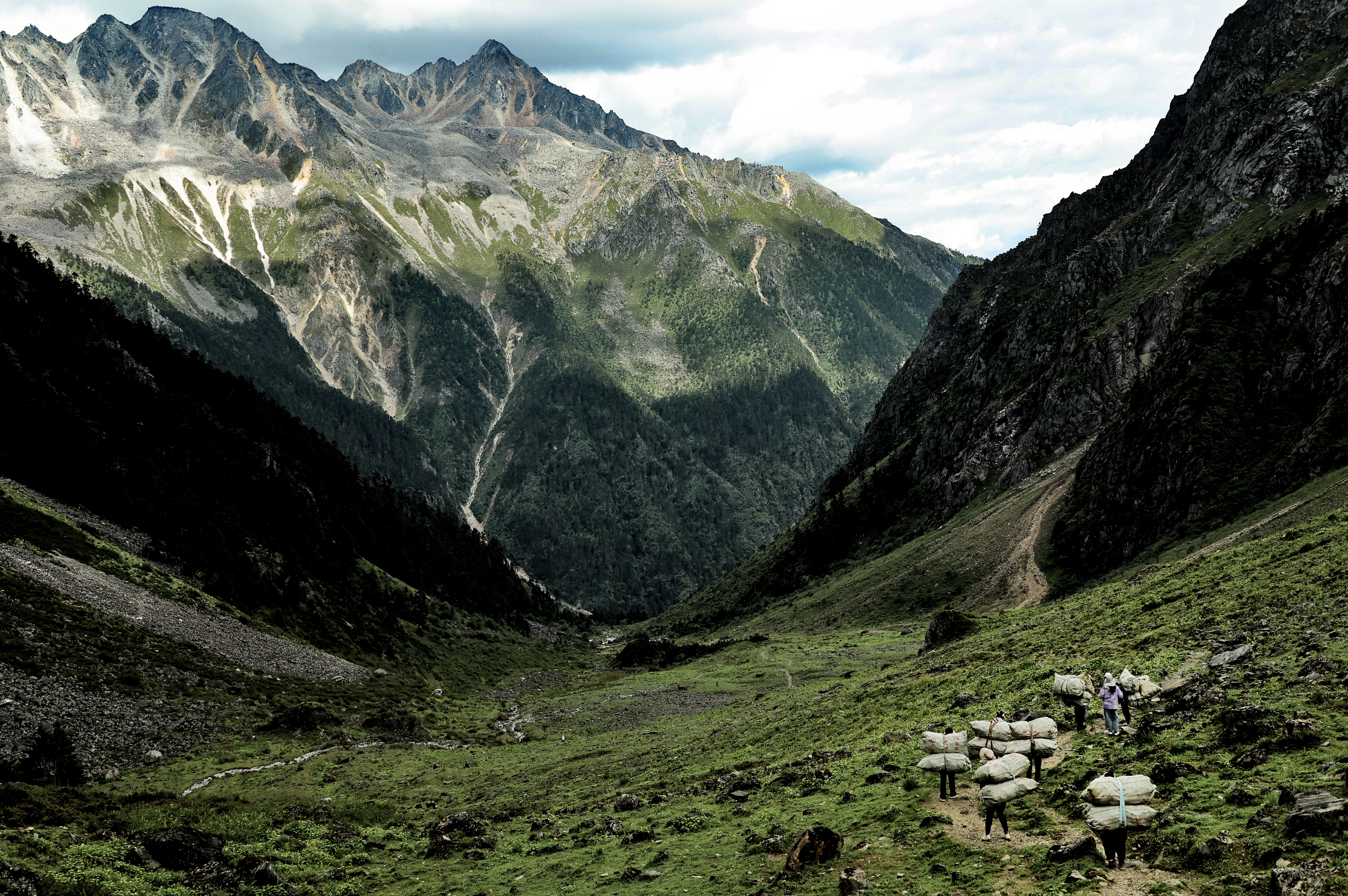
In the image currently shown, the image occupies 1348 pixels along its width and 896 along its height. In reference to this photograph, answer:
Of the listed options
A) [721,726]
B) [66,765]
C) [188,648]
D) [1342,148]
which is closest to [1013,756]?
[721,726]

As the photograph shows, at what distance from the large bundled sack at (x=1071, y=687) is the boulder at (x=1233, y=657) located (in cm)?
483

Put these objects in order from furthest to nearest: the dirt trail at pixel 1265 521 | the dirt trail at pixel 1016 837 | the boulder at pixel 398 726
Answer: the dirt trail at pixel 1265 521
the boulder at pixel 398 726
the dirt trail at pixel 1016 837

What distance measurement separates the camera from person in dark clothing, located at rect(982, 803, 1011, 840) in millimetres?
22297

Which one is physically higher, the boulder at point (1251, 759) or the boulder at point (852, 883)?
the boulder at point (1251, 759)

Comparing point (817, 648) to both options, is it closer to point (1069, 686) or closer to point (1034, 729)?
point (1069, 686)

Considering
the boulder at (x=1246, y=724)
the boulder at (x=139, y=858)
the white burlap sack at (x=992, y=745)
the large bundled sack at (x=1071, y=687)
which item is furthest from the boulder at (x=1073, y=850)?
the boulder at (x=139, y=858)

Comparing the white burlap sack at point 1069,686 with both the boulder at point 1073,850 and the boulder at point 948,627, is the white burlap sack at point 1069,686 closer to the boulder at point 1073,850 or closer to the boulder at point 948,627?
the boulder at point 1073,850

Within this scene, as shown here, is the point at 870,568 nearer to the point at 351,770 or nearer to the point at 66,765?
the point at 351,770

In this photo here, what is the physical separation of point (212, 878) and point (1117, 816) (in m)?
28.3

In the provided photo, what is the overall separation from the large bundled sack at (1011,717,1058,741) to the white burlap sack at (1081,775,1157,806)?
23.6 ft

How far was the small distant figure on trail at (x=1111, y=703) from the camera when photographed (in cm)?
2795

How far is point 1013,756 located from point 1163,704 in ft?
31.7

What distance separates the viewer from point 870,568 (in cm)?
16538

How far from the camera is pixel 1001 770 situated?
2288cm
